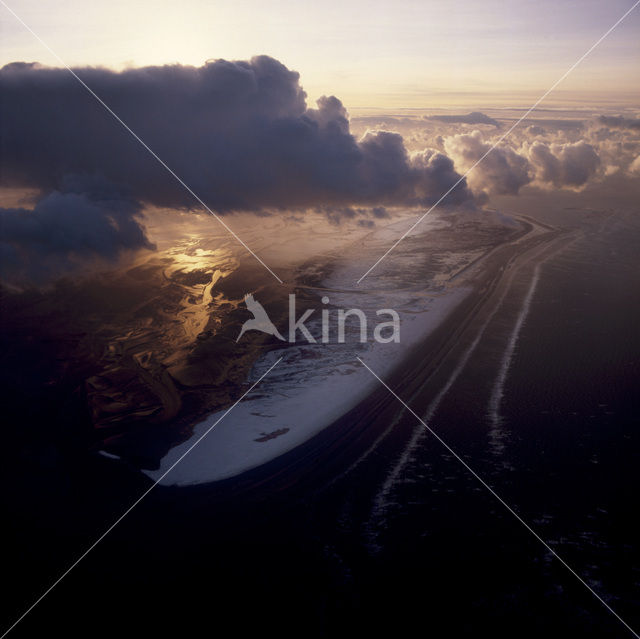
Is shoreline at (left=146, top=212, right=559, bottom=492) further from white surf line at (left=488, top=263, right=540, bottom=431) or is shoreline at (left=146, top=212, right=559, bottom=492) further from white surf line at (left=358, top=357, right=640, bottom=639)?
white surf line at (left=488, top=263, right=540, bottom=431)

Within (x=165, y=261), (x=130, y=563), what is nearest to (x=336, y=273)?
(x=165, y=261)

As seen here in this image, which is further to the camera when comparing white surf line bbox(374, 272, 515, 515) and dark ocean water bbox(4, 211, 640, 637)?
white surf line bbox(374, 272, 515, 515)

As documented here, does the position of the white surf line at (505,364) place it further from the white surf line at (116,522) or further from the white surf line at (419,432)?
the white surf line at (116,522)

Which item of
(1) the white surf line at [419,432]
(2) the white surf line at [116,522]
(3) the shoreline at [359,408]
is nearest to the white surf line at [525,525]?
(1) the white surf line at [419,432]

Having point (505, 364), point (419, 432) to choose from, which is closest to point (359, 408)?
point (419, 432)

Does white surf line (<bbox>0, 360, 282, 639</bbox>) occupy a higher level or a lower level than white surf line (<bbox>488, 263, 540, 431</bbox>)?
lower

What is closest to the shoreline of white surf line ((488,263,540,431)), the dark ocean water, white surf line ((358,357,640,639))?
the dark ocean water
